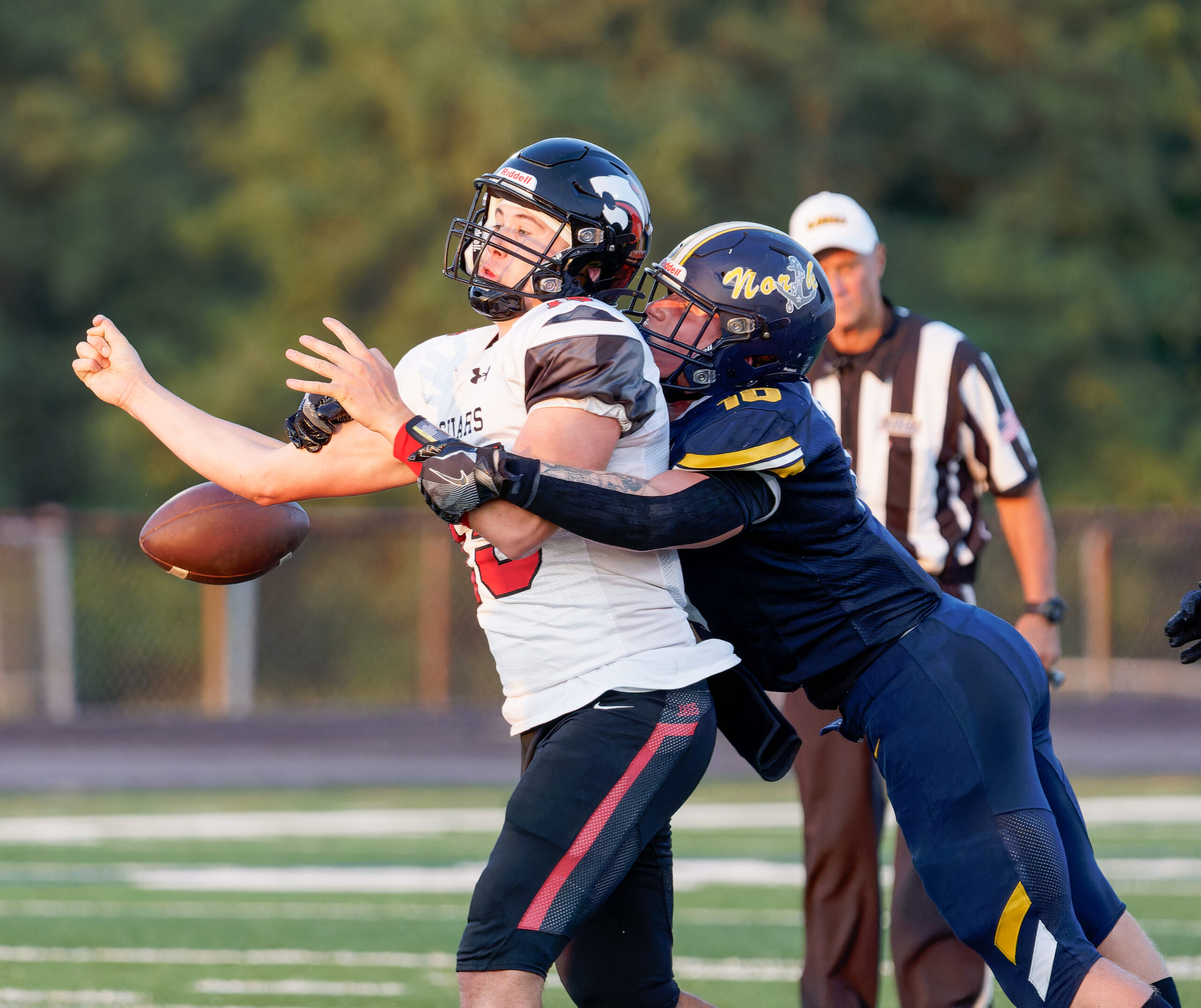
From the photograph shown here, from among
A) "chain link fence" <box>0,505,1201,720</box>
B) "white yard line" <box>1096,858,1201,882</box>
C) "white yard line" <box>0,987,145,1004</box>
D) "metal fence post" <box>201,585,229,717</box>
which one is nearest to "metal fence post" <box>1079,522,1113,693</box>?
"chain link fence" <box>0,505,1201,720</box>

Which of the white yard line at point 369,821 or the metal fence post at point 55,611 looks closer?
the white yard line at point 369,821

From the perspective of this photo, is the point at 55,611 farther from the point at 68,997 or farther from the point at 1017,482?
the point at 1017,482

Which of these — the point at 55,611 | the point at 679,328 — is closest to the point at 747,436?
the point at 679,328

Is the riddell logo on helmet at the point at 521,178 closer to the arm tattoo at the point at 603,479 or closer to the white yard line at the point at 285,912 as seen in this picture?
the arm tattoo at the point at 603,479

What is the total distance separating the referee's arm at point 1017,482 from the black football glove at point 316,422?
1963mm

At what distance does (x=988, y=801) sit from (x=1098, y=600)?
514 inches

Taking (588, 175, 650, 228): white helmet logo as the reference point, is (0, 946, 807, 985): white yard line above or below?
below

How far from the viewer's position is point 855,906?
4.38 meters

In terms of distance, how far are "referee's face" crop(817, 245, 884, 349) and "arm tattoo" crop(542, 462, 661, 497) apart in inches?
76.9

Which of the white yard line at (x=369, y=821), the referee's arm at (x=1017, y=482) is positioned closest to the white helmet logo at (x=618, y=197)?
the referee's arm at (x=1017, y=482)

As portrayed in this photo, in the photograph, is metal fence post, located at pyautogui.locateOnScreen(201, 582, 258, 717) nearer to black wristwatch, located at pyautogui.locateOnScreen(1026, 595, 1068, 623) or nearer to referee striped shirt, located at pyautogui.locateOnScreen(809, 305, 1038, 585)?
referee striped shirt, located at pyautogui.locateOnScreen(809, 305, 1038, 585)

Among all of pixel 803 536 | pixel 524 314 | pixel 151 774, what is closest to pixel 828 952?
pixel 803 536

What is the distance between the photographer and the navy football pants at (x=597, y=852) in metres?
2.85

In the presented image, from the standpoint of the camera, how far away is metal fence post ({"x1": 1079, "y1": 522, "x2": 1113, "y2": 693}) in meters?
15.6
